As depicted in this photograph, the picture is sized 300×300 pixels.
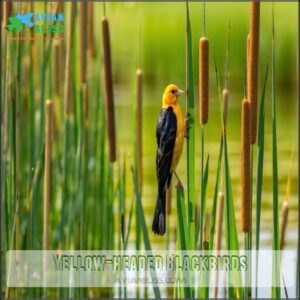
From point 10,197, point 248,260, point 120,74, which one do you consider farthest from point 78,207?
point 120,74

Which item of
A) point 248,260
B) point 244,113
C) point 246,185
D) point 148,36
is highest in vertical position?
point 148,36

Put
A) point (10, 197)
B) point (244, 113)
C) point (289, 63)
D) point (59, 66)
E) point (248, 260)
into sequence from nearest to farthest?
point (244, 113)
point (248, 260)
point (10, 197)
point (59, 66)
point (289, 63)

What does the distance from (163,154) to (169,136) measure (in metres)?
0.06

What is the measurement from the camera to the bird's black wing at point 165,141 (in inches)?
89.6

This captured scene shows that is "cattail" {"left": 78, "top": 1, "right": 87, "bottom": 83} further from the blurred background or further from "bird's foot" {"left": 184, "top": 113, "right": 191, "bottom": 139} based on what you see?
the blurred background

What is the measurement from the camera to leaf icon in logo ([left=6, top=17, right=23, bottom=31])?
9.19 feet

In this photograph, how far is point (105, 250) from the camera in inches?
123

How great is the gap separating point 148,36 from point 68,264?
493 centimetres

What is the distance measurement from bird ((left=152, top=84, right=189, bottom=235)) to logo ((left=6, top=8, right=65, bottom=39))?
0.75 metres

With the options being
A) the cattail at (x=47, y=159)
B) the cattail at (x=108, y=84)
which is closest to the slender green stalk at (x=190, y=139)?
the cattail at (x=108, y=84)

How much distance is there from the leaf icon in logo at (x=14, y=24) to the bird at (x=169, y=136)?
2.33 feet

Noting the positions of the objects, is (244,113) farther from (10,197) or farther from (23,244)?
(23,244)

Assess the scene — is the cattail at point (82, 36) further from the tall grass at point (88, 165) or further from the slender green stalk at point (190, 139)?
the slender green stalk at point (190, 139)

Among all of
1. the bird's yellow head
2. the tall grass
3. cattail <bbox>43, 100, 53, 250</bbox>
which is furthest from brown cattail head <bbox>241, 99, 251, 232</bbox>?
cattail <bbox>43, 100, 53, 250</bbox>
